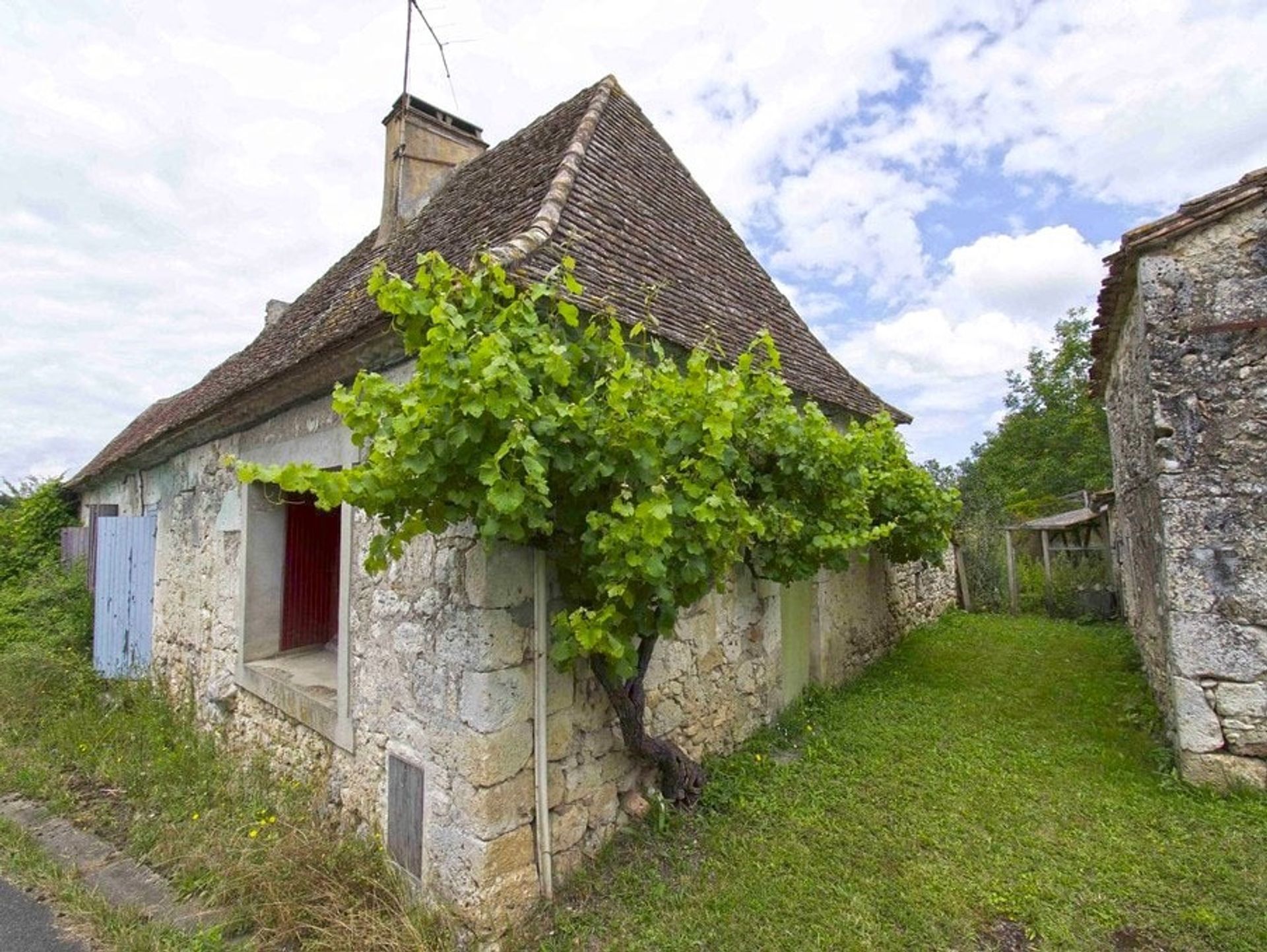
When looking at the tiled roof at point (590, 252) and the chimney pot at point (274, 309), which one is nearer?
the tiled roof at point (590, 252)

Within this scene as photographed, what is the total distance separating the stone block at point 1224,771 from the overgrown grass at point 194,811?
4542mm

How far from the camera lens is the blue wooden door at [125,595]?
23.2 ft

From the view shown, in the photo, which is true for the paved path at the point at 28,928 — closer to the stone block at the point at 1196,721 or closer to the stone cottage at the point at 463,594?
the stone cottage at the point at 463,594

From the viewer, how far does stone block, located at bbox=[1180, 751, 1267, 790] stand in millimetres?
3943

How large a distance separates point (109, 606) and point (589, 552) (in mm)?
7897

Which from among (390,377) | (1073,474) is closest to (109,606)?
(390,377)

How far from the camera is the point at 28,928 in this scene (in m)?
3.46

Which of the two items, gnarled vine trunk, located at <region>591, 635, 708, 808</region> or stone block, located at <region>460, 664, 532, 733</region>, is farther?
gnarled vine trunk, located at <region>591, 635, 708, 808</region>

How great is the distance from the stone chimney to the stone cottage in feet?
0.09

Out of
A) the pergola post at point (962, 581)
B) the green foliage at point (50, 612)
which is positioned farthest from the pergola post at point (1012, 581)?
the green foliage at point (50, 612)

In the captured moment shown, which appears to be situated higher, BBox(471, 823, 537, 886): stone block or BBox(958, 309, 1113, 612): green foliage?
BBox(958, 309, 1113, 612): green foliage

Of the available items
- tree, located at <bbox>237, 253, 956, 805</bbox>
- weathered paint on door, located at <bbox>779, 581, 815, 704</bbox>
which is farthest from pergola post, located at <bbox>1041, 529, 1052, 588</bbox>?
tree, located at <bbox>237, 253, 956, 805</bbox>

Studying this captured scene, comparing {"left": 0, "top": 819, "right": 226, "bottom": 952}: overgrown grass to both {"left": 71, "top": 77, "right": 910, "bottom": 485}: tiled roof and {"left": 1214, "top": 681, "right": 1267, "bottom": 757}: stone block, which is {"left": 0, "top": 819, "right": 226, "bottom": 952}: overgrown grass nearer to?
{"left": 71, "top": 77, "right": 910, "bottom": 485}: tiled roof

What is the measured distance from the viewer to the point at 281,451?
191 inches
